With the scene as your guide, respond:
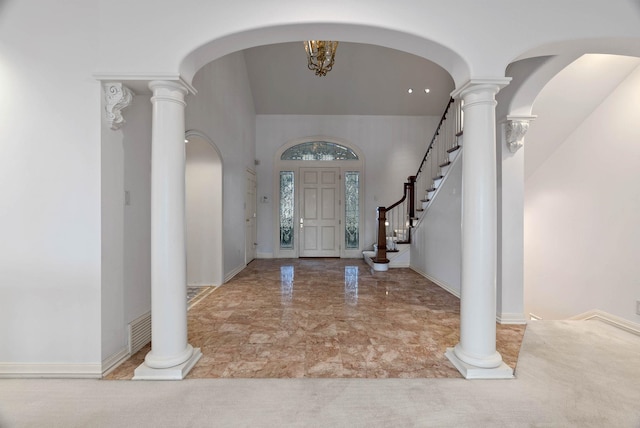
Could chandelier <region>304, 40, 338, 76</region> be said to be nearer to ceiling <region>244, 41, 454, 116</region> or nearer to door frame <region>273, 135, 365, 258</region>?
ceiling <region>244, 41, 454, 116</region>

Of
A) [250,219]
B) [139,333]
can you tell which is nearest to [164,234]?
[139,333]

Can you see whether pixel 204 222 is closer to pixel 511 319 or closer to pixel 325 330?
pixel 325 330

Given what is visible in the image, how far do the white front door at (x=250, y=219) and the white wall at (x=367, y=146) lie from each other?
348mm

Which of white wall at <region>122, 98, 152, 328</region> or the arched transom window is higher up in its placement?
the arched transom window

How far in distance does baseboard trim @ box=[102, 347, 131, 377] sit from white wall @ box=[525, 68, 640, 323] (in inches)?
205

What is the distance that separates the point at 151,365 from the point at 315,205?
627cm

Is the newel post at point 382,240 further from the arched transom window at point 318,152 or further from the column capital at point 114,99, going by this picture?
the column capital at point 114,99

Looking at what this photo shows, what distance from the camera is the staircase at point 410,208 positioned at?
6.07 metres

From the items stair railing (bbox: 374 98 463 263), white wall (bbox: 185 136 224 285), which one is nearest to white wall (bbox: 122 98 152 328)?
white wall (bbox: 185 136 224 285)

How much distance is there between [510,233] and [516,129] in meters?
1.18

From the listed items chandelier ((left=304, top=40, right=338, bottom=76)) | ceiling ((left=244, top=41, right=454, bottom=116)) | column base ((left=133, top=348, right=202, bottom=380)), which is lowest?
column base ((left=133, top=348, right=202, bottom=380))

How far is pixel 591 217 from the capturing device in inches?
169

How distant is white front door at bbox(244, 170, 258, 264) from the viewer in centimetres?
705

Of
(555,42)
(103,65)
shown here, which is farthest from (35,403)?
(555,42)
